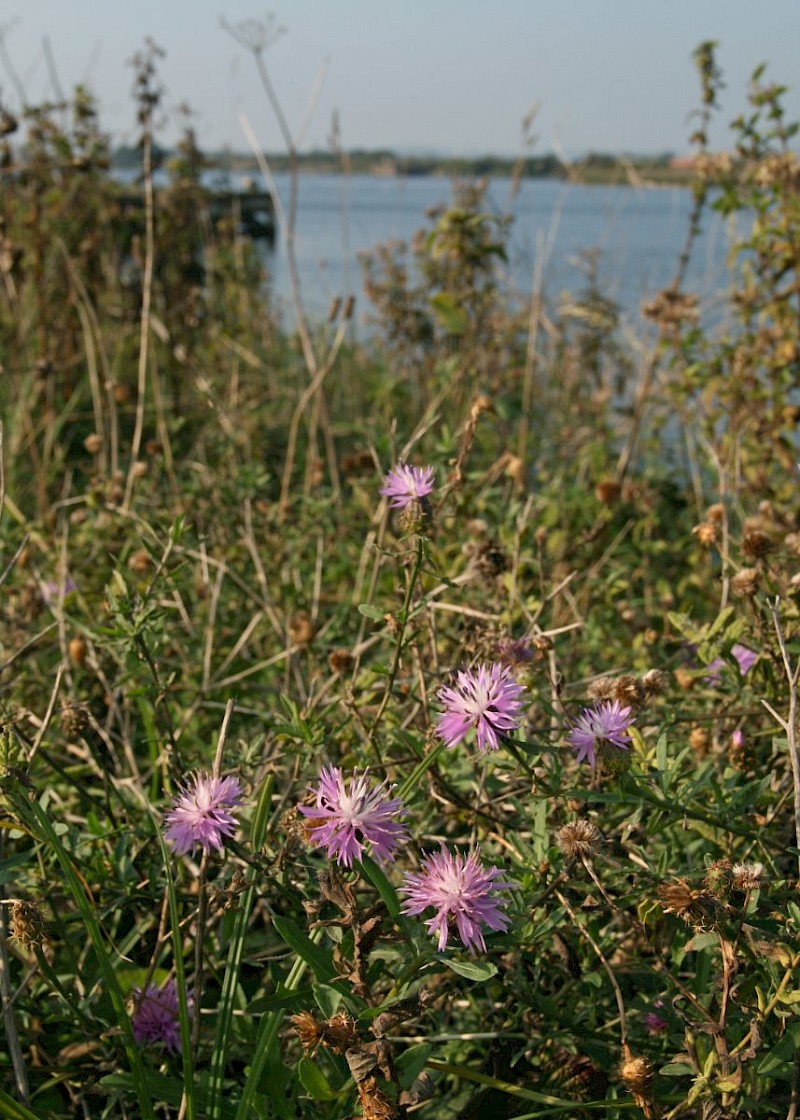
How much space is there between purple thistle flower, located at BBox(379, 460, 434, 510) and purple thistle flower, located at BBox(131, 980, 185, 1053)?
22.1 inches

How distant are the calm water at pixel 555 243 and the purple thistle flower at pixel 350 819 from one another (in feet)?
7.37

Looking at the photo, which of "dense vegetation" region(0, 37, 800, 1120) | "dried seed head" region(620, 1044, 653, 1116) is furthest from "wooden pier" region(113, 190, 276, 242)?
"dried seed head" region(620, 1044, 653, 1116)

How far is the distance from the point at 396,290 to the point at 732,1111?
3.63 m

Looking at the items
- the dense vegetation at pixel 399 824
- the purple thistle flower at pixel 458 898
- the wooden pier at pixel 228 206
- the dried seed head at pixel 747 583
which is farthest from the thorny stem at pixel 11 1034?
the wooden pier at pixel 228 206

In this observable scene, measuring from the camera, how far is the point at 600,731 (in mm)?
975

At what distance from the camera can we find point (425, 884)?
881mm

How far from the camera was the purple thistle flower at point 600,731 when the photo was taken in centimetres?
97

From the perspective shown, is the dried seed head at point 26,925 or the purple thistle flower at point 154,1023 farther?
the purple thistle flower at point 154,1023

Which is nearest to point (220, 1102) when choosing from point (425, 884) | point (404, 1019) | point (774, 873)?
point (404, 1019)

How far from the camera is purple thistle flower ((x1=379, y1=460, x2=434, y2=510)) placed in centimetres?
112

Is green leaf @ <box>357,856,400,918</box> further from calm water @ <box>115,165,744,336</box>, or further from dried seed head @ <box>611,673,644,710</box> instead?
calm water @ <box>115,165,744,336</box>

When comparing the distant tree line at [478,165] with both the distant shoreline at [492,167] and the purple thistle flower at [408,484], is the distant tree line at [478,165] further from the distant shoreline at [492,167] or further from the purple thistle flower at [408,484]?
the purple thistle flower at [408,484]

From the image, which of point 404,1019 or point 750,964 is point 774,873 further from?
point 404,1019

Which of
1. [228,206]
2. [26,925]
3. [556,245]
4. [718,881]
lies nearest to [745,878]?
[718,881]
